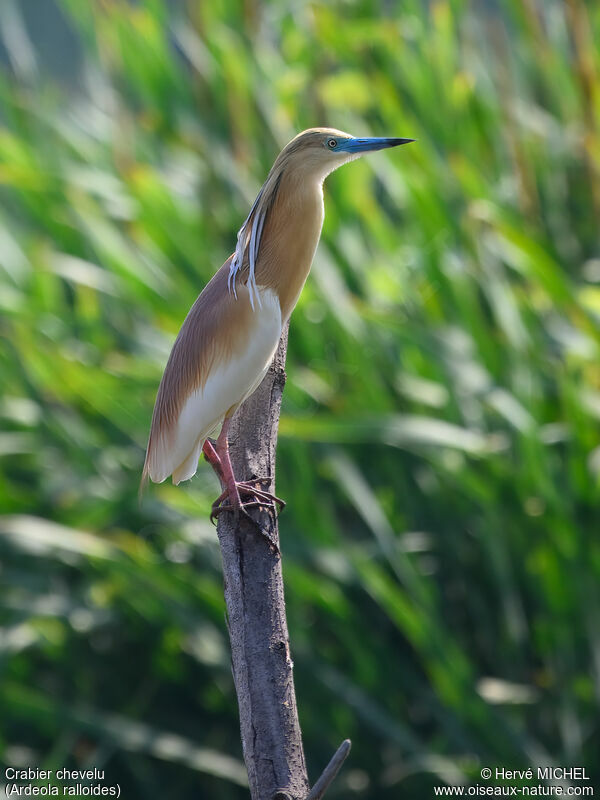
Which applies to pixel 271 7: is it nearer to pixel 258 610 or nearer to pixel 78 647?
pixel 78 647

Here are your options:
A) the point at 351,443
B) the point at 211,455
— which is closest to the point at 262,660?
the point at 211,455

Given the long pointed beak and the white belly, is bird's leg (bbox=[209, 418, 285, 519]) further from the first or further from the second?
the long pointed beak

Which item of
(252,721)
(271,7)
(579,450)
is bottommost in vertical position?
(252,721)

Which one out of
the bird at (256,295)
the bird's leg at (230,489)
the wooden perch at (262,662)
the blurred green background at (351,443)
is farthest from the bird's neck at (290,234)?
the blurred green background at (351,443)

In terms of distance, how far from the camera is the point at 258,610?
1166 mm

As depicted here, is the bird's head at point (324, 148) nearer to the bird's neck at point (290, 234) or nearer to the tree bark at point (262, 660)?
the bird's neck at point (290, 234)

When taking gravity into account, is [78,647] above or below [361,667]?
above

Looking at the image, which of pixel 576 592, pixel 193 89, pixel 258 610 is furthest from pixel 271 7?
pixel 258 610

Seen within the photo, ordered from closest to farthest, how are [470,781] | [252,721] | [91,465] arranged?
[252,721], [470,781], [91,465]

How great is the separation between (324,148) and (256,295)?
0.21 m

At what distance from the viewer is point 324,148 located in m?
1.26

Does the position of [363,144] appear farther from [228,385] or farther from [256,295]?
[228,385]

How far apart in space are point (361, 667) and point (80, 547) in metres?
0.65

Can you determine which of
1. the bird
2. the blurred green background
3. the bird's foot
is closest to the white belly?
the bird
